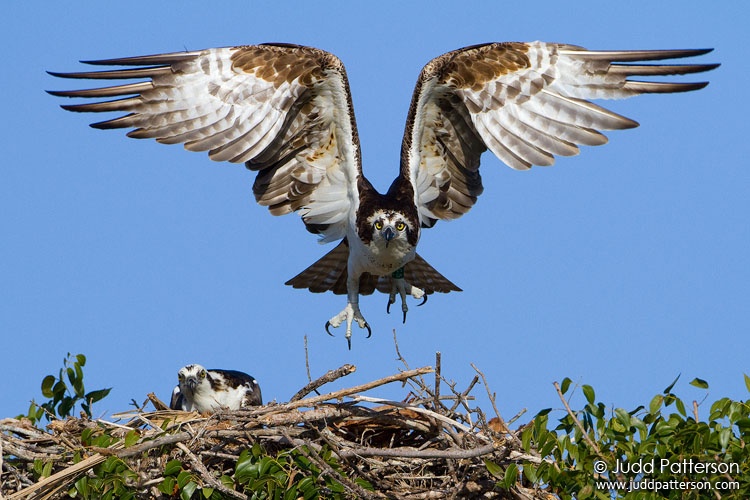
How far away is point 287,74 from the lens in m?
9.20

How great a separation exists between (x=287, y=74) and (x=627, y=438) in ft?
14.2

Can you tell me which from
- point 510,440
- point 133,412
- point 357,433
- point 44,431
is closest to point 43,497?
point 44,431

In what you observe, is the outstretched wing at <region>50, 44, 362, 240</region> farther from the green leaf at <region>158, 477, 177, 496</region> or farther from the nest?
the green leaf at <region>158, 477, 177, 496</region>

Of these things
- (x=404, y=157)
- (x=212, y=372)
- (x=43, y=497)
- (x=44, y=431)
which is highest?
(x=404, y=157)

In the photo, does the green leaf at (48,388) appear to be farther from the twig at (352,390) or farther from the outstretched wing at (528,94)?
the outstretched wing at (528,94)

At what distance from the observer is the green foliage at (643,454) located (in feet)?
20.6

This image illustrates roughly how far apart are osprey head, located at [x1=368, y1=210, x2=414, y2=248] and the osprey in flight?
0.01 metres

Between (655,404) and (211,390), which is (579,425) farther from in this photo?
(211,390)

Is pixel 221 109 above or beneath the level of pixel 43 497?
above

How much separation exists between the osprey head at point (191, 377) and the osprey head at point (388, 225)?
74.5 inches

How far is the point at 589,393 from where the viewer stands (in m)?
6.81

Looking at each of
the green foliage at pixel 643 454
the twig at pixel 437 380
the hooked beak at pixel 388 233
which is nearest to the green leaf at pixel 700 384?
the green foliage at pixel 643 454

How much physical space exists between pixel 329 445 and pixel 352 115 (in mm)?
3369

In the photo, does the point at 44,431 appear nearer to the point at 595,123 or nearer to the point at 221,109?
the point at 221,109
